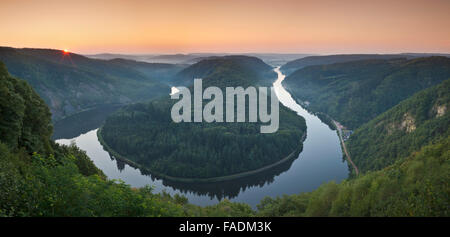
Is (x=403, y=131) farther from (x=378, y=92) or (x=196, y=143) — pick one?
(x=378, y=92)

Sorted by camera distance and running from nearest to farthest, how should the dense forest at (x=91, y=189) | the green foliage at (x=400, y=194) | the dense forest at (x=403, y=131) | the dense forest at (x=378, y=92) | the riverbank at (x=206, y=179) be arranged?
1. the dense forest at (x=91, y=189)
2. the green foliage at (x=400, y=194)
3. the dense forest at (x=403, y=131)
4. the riverbank at (x=206, y=179)
5. the dense forest at (x=378, y=92)

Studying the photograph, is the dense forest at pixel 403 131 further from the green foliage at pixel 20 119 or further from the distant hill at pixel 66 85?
the distant hill at pixel 66 85

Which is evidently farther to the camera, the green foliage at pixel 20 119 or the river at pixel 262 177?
the river at pixel 262 177

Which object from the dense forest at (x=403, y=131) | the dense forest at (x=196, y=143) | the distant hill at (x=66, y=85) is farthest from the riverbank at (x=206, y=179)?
the distant hill at (x=66, y=85)

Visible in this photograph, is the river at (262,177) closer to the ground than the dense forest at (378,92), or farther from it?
closer to the ground

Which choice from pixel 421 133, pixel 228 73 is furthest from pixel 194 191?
pixel 228 73

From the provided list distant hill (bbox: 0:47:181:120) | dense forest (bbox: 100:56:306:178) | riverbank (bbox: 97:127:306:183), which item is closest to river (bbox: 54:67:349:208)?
riverbank (bbox: 97:127:306:183)
